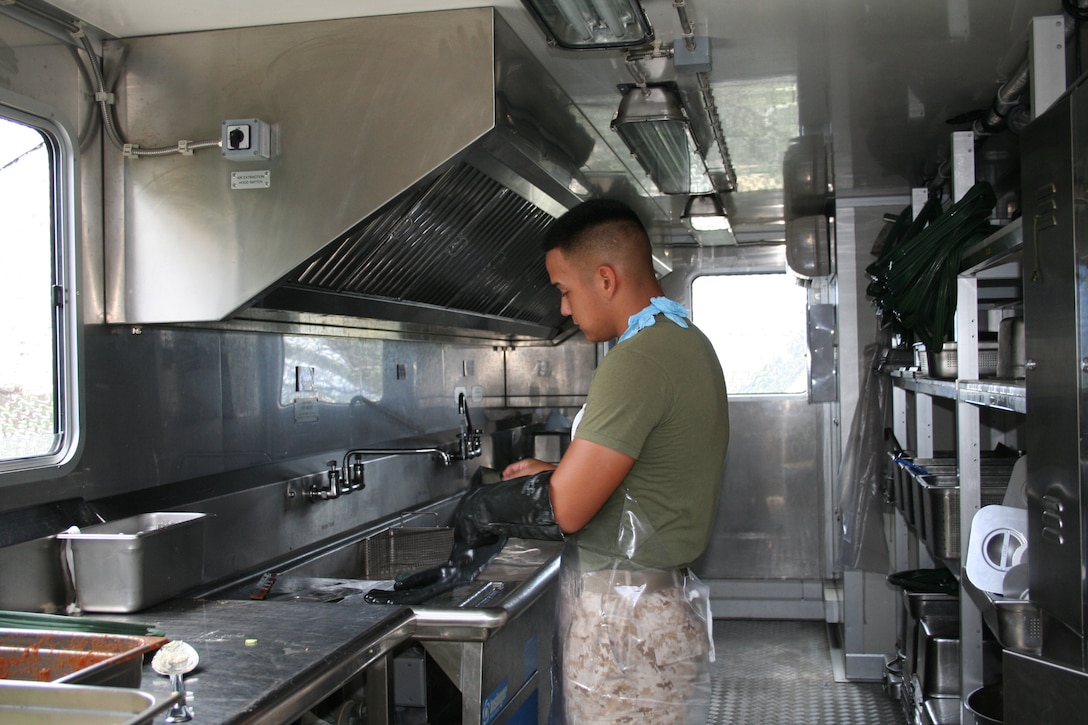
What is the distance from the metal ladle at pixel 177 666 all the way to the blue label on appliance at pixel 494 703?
36.9 inches

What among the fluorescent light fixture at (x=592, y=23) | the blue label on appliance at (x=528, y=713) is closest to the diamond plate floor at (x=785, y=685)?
the blue label on appliance at (x=528, y=713)

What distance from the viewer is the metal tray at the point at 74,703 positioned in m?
1.27

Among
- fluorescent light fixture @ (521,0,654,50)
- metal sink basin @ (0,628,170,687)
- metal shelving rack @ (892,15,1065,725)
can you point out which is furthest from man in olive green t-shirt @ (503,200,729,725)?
metal sink basin @ (0,628,170,687)

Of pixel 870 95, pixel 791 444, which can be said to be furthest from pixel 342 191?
pixel 791 444

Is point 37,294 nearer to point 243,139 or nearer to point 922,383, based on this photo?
point 243,139

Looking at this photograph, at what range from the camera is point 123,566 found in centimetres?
216

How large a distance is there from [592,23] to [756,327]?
441 cm

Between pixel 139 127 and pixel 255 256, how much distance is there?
51 centimetres

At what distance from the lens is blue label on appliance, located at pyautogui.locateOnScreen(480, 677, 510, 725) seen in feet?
8.24

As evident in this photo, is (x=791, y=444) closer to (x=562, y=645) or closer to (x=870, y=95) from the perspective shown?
(x=870, y=95)

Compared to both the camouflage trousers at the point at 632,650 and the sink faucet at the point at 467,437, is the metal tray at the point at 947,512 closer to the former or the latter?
the camouflage trousers at the point at 632,650

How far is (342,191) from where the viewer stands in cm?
244

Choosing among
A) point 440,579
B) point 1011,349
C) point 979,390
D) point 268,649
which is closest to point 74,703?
point 268,649

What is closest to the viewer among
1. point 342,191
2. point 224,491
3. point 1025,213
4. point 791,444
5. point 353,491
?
point 1025,213
